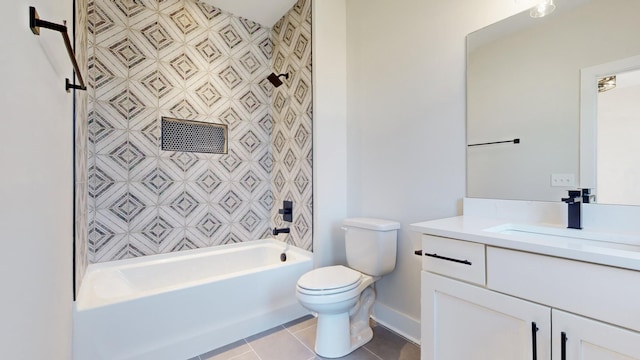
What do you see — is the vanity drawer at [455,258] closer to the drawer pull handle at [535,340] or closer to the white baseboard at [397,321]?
the drawer pull handle at [535,340]

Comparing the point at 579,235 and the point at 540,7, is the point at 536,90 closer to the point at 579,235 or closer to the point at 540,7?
the point at 540,7

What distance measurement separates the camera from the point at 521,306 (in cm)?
95

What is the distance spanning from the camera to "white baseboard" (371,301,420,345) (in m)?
1.86

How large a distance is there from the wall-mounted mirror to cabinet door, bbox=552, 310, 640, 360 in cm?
66

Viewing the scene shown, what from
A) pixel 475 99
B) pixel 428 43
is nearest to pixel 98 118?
pixel 428 43

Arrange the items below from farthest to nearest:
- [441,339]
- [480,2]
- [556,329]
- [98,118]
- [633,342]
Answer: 1. [98,118]
2. [480,2]
3. [441,339]
4. [556,329]
5. [633,342]

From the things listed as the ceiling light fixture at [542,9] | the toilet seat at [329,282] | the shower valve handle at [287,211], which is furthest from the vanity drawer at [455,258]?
the shower valve handle at [287,211]

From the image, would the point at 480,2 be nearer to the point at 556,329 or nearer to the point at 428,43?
the point at 428,43

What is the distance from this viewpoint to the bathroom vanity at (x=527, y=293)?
785mm

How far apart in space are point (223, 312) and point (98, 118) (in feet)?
5.68

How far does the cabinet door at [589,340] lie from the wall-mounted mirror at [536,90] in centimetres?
66

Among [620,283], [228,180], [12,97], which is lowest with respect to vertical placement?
[620,283]

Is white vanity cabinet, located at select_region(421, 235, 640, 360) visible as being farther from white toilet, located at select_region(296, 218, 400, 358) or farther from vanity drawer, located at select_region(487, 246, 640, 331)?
white toilet, located at select_region(296, 218, 400, 358)

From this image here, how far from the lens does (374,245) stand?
1.90m
